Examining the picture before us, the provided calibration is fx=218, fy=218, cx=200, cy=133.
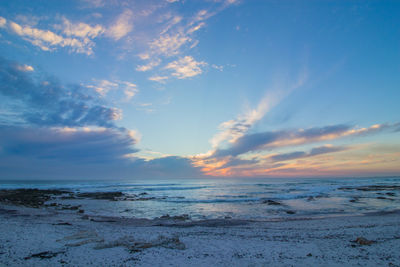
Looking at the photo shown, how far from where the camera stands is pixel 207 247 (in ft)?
31.3

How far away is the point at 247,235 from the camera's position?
11773 millimetres

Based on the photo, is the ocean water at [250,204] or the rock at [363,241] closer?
the rock at [363,241]

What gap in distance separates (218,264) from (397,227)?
1229 cm

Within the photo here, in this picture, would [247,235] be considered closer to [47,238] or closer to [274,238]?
[274,238]

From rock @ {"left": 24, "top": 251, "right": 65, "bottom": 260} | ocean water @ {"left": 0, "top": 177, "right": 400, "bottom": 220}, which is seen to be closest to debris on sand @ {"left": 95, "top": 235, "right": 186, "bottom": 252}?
rock @ {"left": 24, "top": 251, "right": 65, "bottom": 260}

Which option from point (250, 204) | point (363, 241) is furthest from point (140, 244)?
point (250, 204)

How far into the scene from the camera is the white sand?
7746 mm

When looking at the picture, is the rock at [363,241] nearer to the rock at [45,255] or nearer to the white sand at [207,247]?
the white sand at [207,247]

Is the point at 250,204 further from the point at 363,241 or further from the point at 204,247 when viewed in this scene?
the point at 204,247

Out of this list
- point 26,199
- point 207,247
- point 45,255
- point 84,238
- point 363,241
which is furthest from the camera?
point 26,199

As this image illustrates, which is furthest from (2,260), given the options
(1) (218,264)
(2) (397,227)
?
(2) (397,227)

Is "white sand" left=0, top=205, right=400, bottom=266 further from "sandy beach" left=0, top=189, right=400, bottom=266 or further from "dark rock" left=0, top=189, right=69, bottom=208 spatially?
"dark rock" left=0, top=189, right=69, bottom=208

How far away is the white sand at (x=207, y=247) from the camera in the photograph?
305 inches

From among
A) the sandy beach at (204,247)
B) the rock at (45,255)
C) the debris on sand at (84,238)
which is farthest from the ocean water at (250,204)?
the rock at (45,255)
